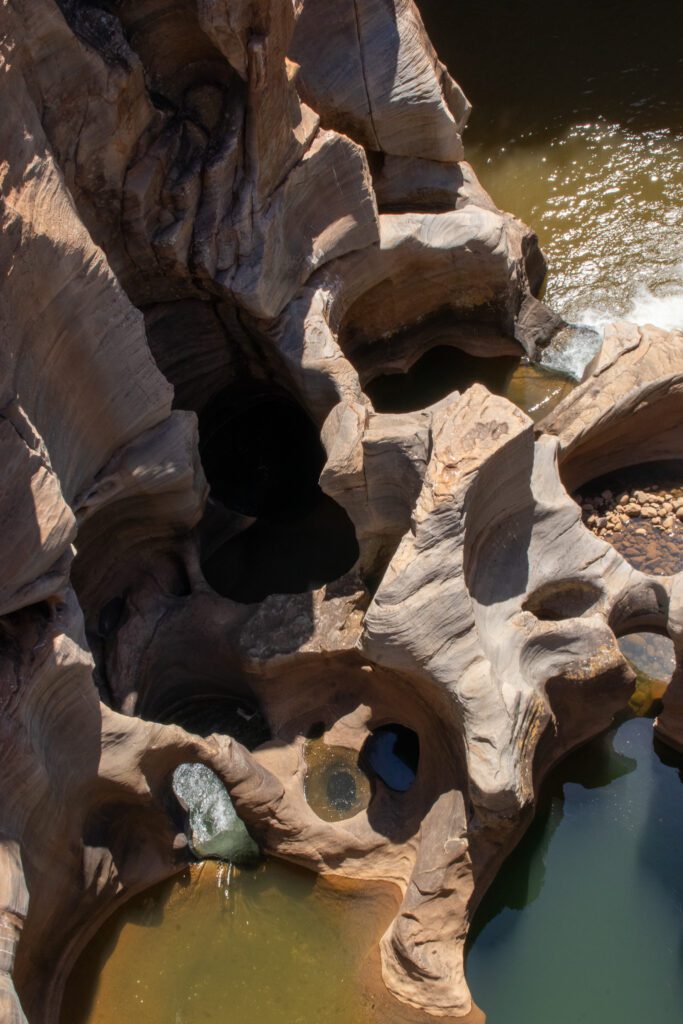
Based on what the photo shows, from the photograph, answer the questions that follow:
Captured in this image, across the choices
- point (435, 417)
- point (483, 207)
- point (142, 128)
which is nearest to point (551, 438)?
point (435, 417)

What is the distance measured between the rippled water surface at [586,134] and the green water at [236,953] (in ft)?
18.4

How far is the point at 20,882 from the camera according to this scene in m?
4.81

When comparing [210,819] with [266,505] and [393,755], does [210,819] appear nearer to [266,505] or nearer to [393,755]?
[393,755]

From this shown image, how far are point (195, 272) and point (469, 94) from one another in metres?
5.52

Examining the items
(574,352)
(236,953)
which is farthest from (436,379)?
(236,953)


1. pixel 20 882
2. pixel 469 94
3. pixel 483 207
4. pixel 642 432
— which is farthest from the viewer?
pixel 469 94

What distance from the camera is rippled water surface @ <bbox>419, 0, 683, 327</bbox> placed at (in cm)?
946

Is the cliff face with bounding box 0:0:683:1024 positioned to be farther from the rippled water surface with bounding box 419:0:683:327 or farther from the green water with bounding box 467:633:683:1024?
the rippled water surface with bounding box 419:0:683:327

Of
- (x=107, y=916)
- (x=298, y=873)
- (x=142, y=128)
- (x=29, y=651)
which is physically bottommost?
(x=298, y=873)

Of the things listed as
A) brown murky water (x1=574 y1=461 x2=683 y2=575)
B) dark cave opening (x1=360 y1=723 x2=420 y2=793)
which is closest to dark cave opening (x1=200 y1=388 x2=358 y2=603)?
dark cave opening (x1=360 y1=723 x2=420 y2=793)

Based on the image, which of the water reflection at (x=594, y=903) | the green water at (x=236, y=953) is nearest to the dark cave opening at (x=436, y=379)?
the water reflection at (x=594, y=903)

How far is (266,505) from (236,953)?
11.2ft

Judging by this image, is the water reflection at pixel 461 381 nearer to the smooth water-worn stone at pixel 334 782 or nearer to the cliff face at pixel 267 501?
the cliff face at pixel 267 501

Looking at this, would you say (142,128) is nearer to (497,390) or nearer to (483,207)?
(483,207)
